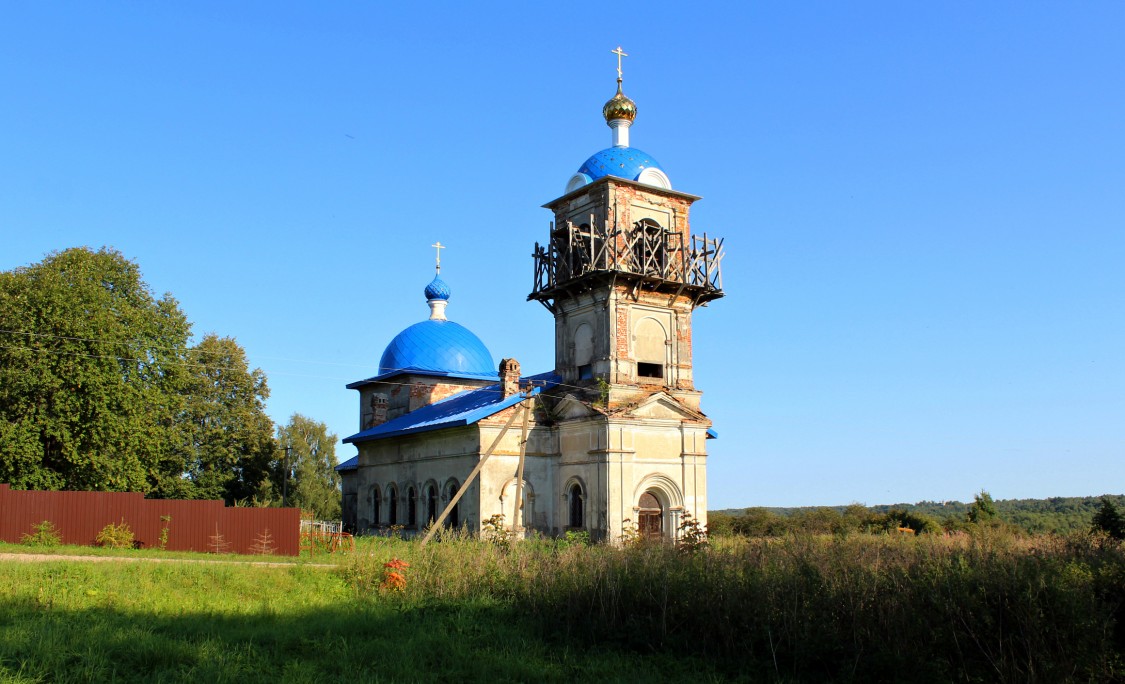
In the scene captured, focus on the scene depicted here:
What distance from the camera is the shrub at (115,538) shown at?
75.1 feet

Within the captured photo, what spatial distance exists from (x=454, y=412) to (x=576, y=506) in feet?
18.3

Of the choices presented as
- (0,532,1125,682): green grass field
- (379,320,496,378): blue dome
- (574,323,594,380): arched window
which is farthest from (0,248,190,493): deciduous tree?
(574,323,594,380): arched window

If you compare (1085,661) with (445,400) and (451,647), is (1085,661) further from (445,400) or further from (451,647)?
(445,400)

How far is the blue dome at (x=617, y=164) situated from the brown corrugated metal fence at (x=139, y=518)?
12884 millimetres

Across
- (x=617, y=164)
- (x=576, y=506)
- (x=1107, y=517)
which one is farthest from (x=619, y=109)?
(x=1107, y=517)

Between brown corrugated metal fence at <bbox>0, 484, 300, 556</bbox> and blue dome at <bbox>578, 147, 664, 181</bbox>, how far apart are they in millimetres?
12884

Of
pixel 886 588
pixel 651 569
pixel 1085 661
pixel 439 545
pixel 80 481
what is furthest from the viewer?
pixel 80 481

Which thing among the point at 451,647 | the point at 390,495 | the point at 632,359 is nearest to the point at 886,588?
the point at 451,647

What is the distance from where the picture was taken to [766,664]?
11008mm

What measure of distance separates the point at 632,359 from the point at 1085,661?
55.9 ft

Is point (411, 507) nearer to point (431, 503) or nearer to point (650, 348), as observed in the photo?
point (431, 503)

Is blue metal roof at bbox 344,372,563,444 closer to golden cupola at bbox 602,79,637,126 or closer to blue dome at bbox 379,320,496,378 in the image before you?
blue dome at bbox 379,320,496,378

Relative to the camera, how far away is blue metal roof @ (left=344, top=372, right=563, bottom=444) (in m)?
26.4

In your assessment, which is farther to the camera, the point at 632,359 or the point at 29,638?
the point at 632,359
